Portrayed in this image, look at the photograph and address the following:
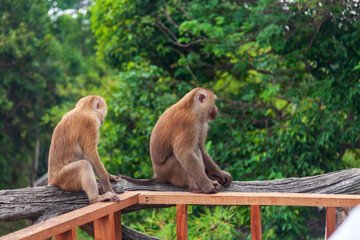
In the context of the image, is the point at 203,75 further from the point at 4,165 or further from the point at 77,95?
the point at 4,165

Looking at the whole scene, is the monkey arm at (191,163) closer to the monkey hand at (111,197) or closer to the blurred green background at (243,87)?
the monkey hand at (111,197)

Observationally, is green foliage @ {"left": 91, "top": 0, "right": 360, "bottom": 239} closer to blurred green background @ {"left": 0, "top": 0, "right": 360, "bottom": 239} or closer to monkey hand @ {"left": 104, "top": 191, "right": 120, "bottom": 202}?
blurred green background @ {"left": 0, "top": 0, "right": 360, "bottom": 239}

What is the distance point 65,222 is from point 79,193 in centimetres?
102

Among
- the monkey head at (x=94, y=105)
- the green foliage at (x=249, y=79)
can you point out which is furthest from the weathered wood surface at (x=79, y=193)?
the green foliage at (x=249, y=79)

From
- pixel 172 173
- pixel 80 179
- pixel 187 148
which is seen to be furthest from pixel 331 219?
pixel 80 179

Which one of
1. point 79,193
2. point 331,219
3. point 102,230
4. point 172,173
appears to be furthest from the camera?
point 172,173

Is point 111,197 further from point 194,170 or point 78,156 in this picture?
point 194,170

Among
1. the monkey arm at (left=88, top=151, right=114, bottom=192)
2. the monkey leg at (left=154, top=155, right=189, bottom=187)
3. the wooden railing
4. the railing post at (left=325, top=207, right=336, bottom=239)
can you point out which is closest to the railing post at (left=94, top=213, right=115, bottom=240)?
the wooden railing

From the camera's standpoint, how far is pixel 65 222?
226cm

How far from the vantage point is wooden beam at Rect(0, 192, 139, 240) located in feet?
6.72

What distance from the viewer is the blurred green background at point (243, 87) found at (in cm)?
594

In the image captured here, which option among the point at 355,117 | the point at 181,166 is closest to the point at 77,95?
the point at 355,117

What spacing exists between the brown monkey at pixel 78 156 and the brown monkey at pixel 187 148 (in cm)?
40

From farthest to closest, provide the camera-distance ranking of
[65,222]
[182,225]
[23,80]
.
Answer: [23,80] → [182,225] → [65,222]
